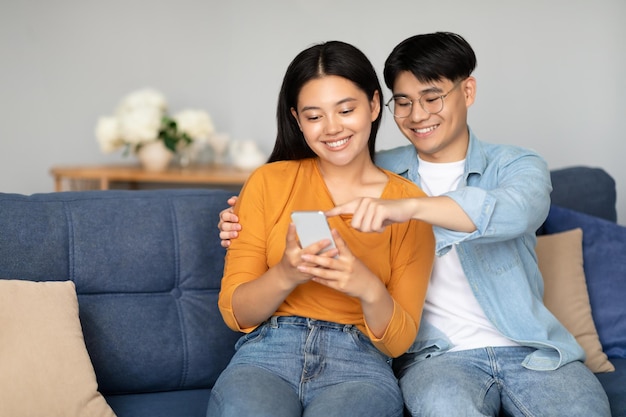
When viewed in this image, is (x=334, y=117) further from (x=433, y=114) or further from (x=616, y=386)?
(x=616, y=386)

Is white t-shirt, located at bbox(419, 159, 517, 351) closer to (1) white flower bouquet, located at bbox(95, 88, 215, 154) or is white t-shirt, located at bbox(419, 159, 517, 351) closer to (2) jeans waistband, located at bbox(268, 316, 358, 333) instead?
(2) jeans waistband, located at bbox(268, 316, 358, 333)

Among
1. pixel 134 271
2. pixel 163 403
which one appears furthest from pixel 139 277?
pixel 163 403

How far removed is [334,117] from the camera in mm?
1952

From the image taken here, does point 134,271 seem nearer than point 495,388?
No

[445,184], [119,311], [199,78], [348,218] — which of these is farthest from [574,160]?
[119,311]

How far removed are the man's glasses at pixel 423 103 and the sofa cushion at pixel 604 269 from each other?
0.80 meters

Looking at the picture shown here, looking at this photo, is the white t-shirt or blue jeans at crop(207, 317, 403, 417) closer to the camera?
blue jeans at crop(207, 317, 403, 417)

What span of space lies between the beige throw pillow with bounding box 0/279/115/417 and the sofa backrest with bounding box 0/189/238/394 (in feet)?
0.48

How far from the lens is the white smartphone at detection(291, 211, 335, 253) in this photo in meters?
1.62

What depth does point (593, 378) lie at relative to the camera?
2006mm

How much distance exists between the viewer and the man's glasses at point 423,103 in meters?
2.12

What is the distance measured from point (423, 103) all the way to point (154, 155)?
215cm

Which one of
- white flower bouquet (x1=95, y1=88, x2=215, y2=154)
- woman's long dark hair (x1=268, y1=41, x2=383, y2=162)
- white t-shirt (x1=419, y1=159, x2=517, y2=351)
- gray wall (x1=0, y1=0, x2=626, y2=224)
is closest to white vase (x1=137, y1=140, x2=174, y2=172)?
white flower bouquet (x1=95, y1=88, x2=215, y2=154)

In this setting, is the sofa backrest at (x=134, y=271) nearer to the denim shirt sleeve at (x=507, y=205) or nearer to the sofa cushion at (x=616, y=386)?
the denim shirt sleeve at (x=507, y=205)
